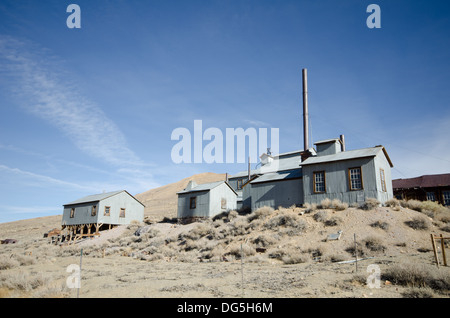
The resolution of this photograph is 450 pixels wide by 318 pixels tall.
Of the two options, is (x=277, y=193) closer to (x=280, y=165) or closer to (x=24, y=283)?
(x=280, y=165)

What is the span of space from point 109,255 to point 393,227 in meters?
22.1

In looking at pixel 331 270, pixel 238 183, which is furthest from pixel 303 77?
pixel 331 270

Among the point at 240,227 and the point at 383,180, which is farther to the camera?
the point at 383,180

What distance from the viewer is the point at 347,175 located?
23234 millimetres

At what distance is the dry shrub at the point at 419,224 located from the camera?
17500 mm

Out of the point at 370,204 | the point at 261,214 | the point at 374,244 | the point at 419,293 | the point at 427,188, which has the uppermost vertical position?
the point at 427,188

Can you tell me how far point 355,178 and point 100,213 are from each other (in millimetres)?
30379

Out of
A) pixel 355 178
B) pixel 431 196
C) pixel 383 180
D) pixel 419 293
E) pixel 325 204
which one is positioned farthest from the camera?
pixel 431 196

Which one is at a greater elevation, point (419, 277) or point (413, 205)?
point (413, 205)

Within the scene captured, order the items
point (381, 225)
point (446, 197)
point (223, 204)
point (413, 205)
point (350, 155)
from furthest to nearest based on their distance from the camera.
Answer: point (223, 204)
point (446, 197)
point (350, 155)
point (413, 205)
point (381, 225)

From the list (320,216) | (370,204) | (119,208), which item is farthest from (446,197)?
(119,208)

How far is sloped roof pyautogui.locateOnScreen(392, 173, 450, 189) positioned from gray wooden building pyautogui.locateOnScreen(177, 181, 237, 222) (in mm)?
20570

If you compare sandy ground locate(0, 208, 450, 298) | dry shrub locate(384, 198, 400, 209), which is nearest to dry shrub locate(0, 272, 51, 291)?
sandy ground locate(0, 208, 450, 298)

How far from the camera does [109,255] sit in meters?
25.1
